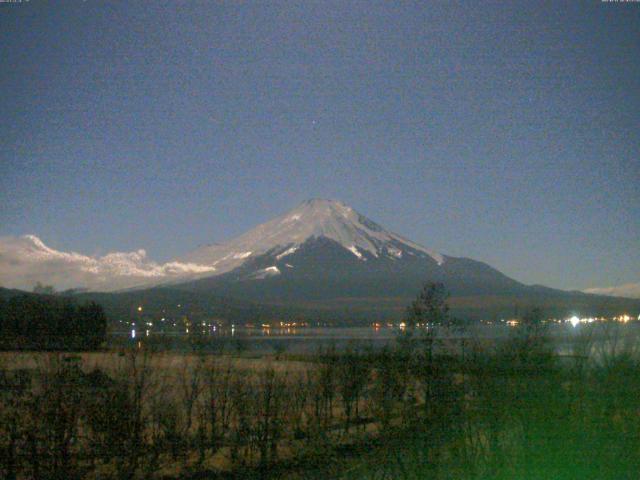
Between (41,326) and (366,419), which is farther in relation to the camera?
(41,326)

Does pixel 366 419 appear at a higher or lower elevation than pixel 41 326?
lower

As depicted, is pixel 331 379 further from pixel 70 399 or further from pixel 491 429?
pixel 491 429

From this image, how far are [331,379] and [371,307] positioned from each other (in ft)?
410

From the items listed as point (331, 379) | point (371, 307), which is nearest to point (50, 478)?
point (331, 379)

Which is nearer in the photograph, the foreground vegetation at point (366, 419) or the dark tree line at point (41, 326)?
the foreground vegetation at point (366, 419)

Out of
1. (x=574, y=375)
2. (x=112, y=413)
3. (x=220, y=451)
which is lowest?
(x=220, y=451)

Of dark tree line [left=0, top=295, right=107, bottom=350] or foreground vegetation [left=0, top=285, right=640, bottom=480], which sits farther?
dark tree line [left=0, top=295, right=107, bottom=350]

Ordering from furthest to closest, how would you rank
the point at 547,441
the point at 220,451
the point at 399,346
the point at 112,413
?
the point at 399,346 → the point at 220,451 → the point at 112,413 → the point at 547,441

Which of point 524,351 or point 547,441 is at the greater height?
point 524,351

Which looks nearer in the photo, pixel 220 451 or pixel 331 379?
pixel 220 451

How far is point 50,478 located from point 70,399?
1030 mm

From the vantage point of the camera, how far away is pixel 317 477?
1034 centimetres

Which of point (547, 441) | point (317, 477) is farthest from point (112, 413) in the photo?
point (547, 441)

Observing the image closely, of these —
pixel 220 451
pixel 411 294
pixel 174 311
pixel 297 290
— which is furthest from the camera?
pixel 297 290
